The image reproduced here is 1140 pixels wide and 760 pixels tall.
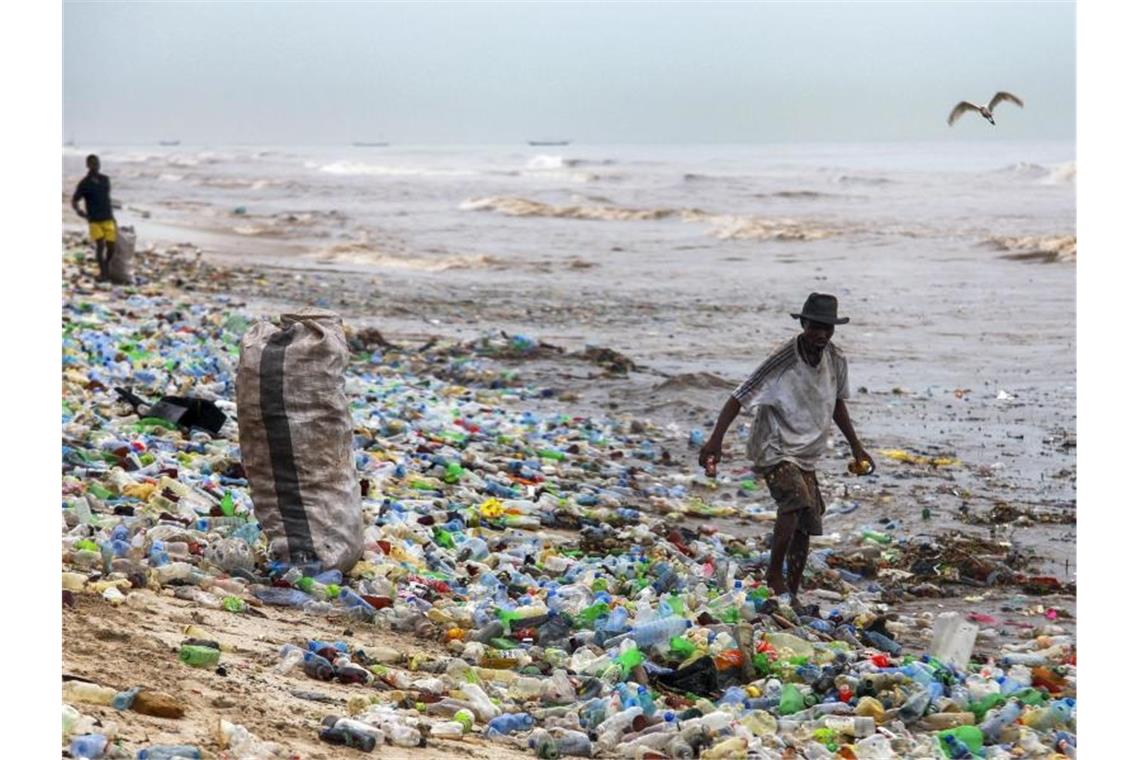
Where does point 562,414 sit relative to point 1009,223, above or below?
below

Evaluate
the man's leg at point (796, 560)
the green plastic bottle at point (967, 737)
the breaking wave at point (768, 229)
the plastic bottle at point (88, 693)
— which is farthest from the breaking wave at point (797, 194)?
the plastic bottle at point (88, 693)

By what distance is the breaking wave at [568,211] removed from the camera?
38219 mm

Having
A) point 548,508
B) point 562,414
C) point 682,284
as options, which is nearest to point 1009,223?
point 682,284

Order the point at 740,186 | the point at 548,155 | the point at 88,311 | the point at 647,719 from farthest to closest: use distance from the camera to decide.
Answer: the point at 548,155
the point at 740,186
the point at 88,311
the point at 647,719

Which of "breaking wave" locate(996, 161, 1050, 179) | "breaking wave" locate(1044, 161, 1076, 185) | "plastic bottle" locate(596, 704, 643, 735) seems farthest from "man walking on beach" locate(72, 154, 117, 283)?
"breaking wave" locate(996, 161, 1050, 179)

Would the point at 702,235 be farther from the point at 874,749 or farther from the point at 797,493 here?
the point at 874,749

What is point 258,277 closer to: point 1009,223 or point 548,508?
point 548,508

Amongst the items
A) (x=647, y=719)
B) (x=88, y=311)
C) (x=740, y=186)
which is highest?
(x=740, y=186)

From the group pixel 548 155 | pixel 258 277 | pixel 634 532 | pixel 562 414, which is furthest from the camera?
pixel 548 155

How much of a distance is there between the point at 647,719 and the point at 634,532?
2883mm

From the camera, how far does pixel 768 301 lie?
19.5 m

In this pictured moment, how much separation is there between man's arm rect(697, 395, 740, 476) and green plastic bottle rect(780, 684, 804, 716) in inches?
50.8

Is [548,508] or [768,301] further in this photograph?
[768,301]

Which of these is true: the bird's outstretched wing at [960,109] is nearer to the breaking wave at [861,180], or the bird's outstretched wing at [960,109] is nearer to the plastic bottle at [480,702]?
the plastic bottle at [480,702]
